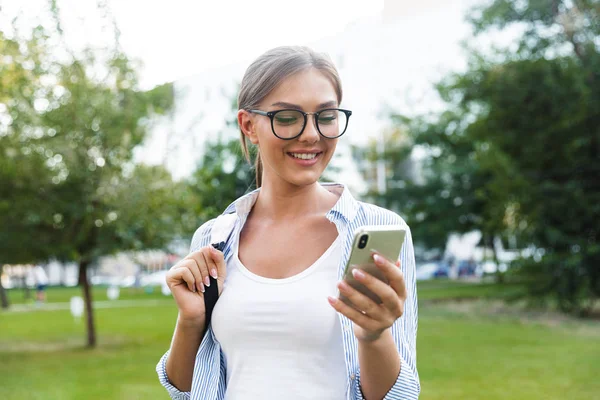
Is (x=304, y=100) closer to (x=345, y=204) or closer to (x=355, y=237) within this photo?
(x=345, y=204)

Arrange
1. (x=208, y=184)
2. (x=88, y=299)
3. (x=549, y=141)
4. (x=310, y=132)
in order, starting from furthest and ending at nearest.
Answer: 1. (x=549, y=141)
2. (x=88, y=299)
3. (x=208, y=184)
4. (x=310, y=132)

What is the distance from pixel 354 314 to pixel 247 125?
812 mm

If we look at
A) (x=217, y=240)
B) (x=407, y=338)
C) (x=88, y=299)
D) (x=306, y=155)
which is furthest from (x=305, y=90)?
(x=88, y=299)

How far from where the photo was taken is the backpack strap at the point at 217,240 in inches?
79.4

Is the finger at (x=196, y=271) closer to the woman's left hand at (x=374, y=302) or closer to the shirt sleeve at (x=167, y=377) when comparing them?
the shirt sleeve at (x=167, y=377)

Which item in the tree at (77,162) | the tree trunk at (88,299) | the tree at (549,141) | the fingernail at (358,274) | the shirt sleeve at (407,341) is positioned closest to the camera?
the fingernail at (358,274)

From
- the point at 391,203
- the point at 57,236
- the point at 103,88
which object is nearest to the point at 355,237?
the point at 103,88

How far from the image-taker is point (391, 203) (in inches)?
1303

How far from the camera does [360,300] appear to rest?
157 centimetres

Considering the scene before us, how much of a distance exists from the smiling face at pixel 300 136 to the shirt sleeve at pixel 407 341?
13.6 inches

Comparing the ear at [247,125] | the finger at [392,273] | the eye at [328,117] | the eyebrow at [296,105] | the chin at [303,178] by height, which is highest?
the eyebrow at [296,105]

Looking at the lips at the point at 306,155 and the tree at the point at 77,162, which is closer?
the lips at the point at 306,155

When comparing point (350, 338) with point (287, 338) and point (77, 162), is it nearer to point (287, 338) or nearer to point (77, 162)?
point (287, 338)

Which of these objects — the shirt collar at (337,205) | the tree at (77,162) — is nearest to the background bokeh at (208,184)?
the tree at (77,162)
